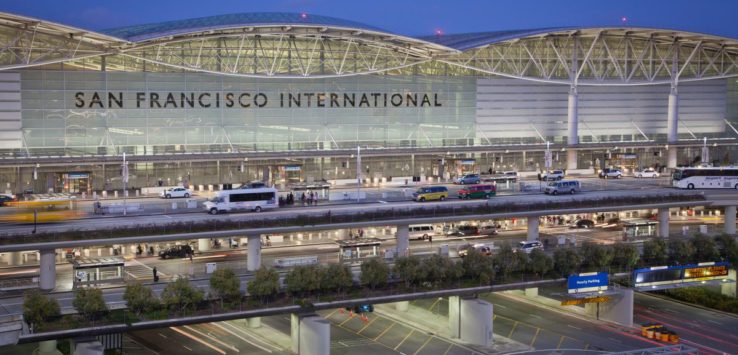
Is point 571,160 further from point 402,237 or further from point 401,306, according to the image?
point 401,306

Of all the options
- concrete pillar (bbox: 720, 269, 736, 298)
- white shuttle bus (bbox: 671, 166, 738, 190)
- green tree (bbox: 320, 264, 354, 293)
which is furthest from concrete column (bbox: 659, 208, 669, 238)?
green tree (bbox: 320, 264, 354, 293)

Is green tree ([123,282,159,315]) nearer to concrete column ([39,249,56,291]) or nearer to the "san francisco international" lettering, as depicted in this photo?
concrete column ([39,249,56,291])

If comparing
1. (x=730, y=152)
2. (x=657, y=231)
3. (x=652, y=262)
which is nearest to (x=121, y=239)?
(x=652, y=262)

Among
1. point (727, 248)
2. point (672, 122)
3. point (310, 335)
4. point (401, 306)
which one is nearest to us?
point (310, 335)

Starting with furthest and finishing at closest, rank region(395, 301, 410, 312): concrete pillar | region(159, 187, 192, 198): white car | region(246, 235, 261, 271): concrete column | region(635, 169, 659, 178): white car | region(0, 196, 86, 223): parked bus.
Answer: region(635, 169, 659, 178): white car < region(159, 187, 192, 198): white car < region(0, 196, 86, 223): parked bus < region(246, 235, 261, 271): concrete column < region(395, 301, 410, 312): concrete pillar

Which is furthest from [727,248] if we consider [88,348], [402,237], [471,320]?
[88,348]

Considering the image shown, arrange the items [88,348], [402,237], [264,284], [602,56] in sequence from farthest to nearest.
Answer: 1. [602,56]
2. [402,237]
3. [264,284]
4. [88,348]

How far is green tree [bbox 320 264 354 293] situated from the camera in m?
46.6

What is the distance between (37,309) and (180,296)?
5972 mm

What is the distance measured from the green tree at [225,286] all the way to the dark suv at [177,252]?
11.4 meters

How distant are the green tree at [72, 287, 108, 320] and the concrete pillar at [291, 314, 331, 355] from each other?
8672 mm

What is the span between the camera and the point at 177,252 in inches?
2196

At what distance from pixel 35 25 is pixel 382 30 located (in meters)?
24.7

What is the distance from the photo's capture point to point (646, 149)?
90.9m
